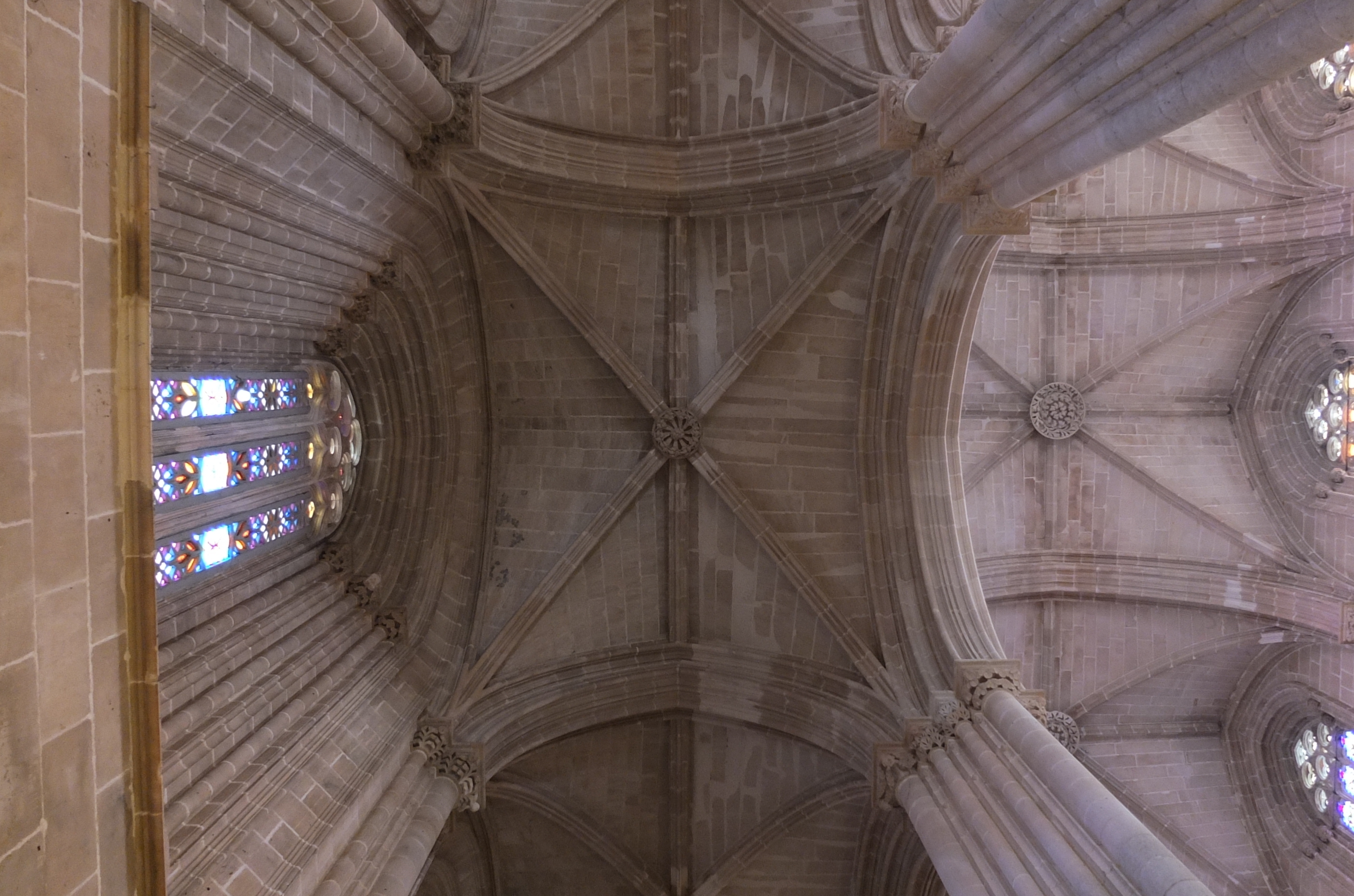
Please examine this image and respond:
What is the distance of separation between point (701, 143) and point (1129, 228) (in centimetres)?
644

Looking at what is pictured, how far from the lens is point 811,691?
31.4 ft

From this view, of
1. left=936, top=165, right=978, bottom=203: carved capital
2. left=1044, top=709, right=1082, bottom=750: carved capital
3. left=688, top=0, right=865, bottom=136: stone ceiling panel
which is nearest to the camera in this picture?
left=936, top=165, right=978, bottom=203: carved capital

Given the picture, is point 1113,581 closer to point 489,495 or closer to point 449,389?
point 489,495

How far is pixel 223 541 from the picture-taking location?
25.3 ft

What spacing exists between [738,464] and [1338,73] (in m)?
9.24

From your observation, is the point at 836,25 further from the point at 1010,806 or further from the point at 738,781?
the point at 738,781

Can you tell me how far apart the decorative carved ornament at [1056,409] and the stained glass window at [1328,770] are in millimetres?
5056

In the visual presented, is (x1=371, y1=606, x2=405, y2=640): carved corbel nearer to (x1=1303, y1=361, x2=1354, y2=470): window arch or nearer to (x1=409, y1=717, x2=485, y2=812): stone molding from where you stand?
(x1=409, y1=717, x2=485, y2=812): stone molding

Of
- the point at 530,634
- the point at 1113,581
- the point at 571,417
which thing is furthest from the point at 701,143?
the point at 1113,581

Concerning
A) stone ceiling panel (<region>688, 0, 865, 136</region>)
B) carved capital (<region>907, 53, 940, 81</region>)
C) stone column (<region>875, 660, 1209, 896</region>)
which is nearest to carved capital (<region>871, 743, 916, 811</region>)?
stone column (<region>875, 660, 1209, 896</region>)

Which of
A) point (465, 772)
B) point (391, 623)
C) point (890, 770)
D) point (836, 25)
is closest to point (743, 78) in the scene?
point (836, 25)

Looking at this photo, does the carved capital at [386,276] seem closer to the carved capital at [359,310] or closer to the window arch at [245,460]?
the carved capital at [359,310]

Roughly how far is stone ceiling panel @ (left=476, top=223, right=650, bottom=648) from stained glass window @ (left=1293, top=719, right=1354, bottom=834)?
384 inches

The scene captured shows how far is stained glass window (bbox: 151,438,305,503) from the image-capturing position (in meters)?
6.96
